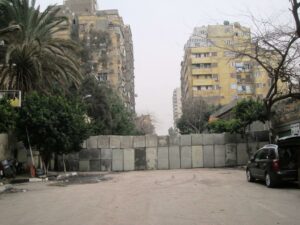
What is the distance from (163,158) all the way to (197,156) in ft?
9.18

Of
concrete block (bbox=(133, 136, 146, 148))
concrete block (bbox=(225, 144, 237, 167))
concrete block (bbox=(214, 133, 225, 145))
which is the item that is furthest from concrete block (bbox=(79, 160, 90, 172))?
concrete block (bbox=(225, 144, 237, 167))

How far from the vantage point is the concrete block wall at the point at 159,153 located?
119 feet

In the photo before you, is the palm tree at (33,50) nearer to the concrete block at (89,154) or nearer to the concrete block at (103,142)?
the concrete block at (103,142)

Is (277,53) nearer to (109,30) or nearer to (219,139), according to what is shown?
(219,139)

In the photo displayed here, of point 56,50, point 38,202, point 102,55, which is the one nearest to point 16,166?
point 56,50

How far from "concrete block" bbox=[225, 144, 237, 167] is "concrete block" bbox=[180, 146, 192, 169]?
9.89ft

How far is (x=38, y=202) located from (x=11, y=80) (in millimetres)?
18210

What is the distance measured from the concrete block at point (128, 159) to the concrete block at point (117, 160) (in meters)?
0.29

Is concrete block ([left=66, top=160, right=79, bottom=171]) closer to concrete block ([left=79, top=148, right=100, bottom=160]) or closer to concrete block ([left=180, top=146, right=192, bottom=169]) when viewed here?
concrete block ([left=79, top=148, right=100, bottom=160])

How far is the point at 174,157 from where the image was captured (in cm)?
3644

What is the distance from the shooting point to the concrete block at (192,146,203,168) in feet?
120

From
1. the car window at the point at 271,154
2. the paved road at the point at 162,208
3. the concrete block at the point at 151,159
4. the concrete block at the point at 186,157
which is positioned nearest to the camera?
the paved road at the point at 162,208

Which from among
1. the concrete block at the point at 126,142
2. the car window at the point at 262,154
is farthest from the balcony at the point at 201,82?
the car window at the point at 262,154

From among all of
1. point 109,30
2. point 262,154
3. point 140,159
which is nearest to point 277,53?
point 262,154
